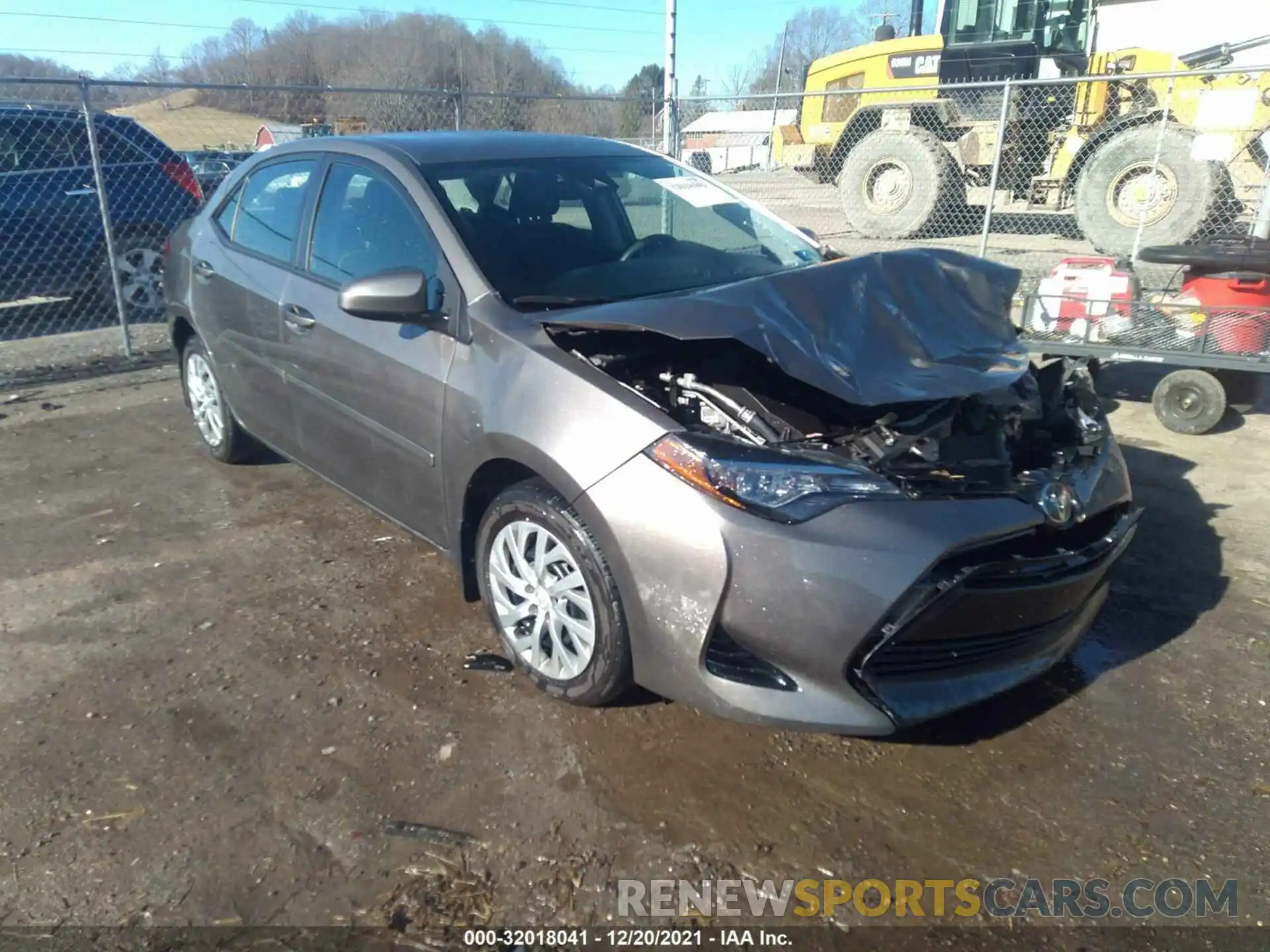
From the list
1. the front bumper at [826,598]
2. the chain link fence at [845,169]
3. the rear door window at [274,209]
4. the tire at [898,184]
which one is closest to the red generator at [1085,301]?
the chain link fence at [845,169]

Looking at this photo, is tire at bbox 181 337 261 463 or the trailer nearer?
tire at bbox 181 337 261 463

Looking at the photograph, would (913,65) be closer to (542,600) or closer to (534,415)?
(534,415)

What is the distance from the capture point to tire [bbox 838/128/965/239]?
12008 mm

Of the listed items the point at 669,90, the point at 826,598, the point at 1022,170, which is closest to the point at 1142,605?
the point at 826,598

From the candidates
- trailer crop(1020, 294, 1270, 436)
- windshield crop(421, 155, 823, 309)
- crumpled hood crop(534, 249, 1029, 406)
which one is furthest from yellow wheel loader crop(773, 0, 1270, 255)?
crumpled hood crop(534, 249, 1029, 406)

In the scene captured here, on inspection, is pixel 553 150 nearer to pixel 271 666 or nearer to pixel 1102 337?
pixel 271 666

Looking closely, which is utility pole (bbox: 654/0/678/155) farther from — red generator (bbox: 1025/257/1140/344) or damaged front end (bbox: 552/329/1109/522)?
damaged front end (bbox: 552/329/1109/522)

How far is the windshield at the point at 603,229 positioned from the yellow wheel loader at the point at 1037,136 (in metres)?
7.19

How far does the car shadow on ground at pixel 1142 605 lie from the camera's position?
9.55ft

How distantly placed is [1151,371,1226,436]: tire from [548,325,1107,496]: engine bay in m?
2.95

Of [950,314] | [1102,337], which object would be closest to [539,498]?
[950,314]

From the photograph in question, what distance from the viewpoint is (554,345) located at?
9.26 ft

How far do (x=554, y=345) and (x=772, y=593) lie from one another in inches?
40.0

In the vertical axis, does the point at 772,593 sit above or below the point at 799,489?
below
